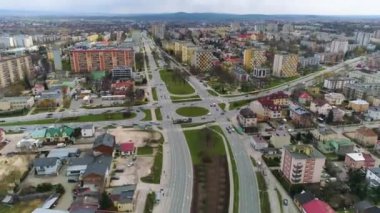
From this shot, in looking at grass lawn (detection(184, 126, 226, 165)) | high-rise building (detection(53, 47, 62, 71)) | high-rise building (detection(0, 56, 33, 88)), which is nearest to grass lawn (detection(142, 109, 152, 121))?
grass lawn (detection(184, 126, 226, 165))

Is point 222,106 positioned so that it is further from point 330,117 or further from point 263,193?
point 263,193

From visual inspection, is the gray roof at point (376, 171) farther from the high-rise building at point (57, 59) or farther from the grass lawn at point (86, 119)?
the high-rise building at point (57, 59)

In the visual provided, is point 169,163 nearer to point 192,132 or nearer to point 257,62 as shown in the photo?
point 192,132

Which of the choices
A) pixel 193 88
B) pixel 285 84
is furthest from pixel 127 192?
pixel 285 84

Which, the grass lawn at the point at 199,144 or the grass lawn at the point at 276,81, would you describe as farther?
the grass lawn at the point at 276,81

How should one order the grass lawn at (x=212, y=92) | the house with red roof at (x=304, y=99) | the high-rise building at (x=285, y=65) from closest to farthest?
1. the house with red roof at (x=304, y=99)
2. the grass lawn at (x=212, y=92)
3. the high-rise building at (x=285, y=65)

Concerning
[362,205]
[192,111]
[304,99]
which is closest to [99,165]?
[192,111]

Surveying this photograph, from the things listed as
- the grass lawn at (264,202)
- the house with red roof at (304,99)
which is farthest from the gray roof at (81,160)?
the house with red roof at (304,99)
